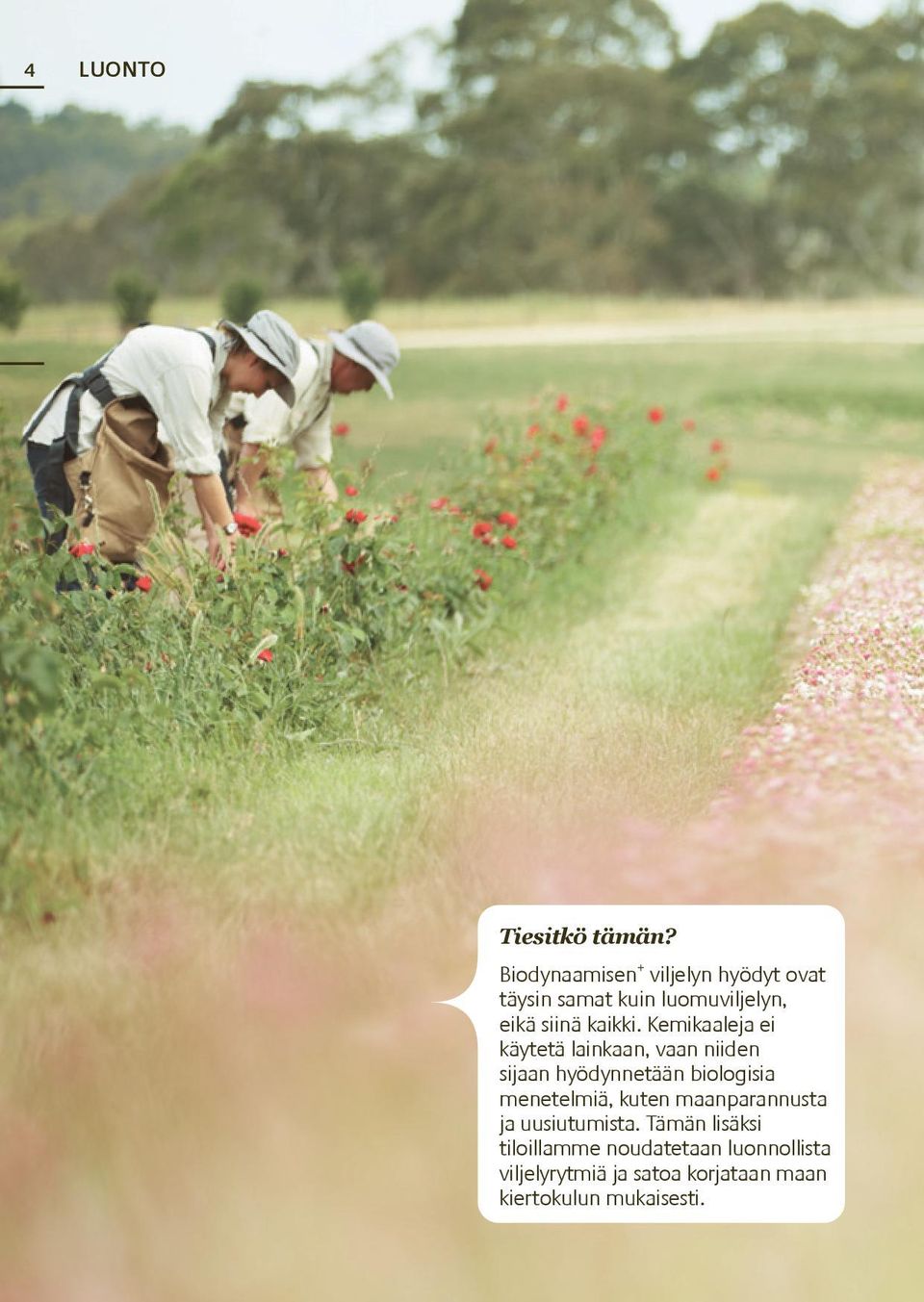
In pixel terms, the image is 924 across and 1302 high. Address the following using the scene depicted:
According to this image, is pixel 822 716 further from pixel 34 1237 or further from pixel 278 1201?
pixel 34 1237

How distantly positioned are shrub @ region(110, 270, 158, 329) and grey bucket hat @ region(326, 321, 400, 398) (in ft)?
8.57

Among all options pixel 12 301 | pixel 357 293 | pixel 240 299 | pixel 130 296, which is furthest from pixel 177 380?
pixel 357 293

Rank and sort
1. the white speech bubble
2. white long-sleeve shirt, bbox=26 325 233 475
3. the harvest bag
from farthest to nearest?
the harvest bag, white long-sleeve shirt, bbox=26 325 233 475, the white speech bubble

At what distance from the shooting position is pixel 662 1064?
1.88 meters

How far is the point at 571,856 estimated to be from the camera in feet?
7.77

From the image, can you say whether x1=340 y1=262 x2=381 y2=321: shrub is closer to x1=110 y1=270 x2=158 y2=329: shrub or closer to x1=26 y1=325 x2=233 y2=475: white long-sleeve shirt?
x1=110 y1=270 x2=158 y2=329: shrub

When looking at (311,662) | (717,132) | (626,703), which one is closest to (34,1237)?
(311,662)

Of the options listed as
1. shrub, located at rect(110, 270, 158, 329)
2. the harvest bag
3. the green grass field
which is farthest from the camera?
shrub, located at rect(110, 270, 158, 329)

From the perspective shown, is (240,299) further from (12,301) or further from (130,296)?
(12,301)

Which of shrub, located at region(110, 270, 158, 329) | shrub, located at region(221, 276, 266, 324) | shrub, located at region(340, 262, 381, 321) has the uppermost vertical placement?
shrub, located at region(340, 262, 381, 321)

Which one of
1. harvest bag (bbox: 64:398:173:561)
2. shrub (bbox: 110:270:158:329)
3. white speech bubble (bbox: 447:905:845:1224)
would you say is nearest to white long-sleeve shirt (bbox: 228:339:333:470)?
harvest bag (bbox: 64:398:173:561)

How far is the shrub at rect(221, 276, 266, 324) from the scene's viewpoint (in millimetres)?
12266

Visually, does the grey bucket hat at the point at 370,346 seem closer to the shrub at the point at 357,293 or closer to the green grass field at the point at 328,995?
the green grass field at the point at 328,995

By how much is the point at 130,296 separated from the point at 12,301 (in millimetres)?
2789
